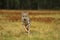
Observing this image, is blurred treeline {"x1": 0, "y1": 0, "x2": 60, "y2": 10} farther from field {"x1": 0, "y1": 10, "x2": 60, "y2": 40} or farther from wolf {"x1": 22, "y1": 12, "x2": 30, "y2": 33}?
wolf {"x1": 22, "y1": 12, "x2": 30, "y2": 33}

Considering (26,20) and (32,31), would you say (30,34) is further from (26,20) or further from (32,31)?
(32,31)

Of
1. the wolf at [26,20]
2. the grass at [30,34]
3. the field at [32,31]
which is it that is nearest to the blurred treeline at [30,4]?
the field at [32,31]

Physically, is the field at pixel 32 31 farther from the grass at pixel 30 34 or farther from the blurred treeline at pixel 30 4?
the blurred treeline at pixel 30 4

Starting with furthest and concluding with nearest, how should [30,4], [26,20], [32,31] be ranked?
[30,4]
[32,31]
[26,20]

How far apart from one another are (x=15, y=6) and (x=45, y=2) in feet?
21.1

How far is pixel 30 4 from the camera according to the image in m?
50.2

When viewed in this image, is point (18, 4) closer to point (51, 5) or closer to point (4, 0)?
point (4, 0)

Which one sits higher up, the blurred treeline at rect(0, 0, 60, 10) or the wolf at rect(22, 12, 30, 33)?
the wolf at rect(22, 12, 30, 33)

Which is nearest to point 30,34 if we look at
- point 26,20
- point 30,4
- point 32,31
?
point 26,20

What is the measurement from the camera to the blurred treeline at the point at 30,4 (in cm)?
4847

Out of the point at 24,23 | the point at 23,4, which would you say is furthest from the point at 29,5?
the point at 24,23

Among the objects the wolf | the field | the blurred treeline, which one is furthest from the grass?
the blurred treeline

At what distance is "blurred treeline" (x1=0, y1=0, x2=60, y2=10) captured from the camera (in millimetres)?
48469

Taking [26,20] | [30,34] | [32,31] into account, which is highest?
[26,20]
